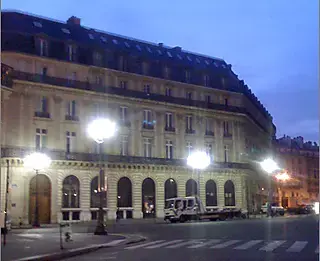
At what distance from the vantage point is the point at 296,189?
9862 centimetres

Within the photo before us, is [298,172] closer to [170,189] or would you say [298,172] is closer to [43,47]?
[170,189]

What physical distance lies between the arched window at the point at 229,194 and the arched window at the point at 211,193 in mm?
1914

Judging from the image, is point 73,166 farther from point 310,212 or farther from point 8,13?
point 310,212

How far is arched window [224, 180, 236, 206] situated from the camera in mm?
69219

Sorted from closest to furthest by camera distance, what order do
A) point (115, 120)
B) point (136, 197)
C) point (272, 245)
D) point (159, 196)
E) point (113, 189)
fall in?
point (272, 245) < point (113, 189) < point (115, 120) < point (136, 197) < point (159, 196)

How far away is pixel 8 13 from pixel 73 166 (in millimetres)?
16826

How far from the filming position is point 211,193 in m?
67.4

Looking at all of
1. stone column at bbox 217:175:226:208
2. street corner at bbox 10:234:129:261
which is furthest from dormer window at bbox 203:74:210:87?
street corner at bbox 10:234:129:261

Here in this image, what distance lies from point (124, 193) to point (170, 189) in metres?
6.24

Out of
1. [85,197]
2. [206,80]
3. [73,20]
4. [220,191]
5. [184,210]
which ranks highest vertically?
[73,20]

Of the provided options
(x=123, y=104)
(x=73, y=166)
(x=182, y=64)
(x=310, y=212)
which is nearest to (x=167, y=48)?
(x=182, y=64)

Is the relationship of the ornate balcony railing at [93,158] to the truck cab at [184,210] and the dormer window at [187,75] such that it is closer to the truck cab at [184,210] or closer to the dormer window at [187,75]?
the truck cab at [184,210]

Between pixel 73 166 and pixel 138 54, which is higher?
pixel 138 54

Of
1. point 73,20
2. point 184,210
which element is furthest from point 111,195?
point 73,20
